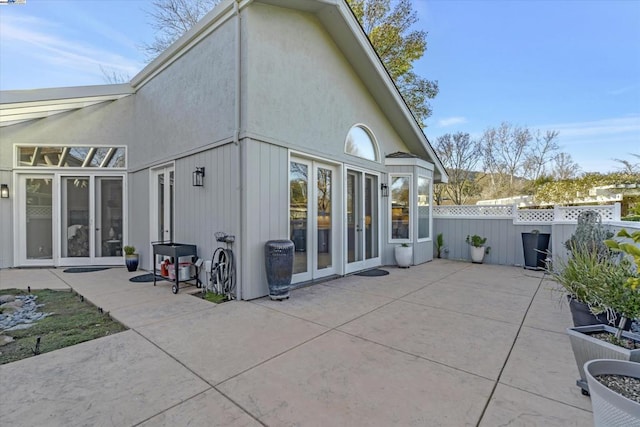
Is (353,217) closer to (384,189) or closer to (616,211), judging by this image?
(384,189)

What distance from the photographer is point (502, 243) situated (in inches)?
341

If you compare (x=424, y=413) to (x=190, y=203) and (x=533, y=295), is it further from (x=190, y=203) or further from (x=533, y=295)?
(x=190, y=203)

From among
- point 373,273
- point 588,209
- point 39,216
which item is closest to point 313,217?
point 373,273

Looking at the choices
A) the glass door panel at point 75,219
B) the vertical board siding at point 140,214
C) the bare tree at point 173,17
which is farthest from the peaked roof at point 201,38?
the bare tree at point 173,17

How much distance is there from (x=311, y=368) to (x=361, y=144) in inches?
232

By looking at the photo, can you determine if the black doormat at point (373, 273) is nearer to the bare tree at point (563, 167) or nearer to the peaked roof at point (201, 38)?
the peaked roof at point (201, 38)

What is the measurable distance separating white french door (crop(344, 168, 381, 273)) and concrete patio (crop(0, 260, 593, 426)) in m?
2.32

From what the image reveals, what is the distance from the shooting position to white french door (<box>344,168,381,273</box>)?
693 cm

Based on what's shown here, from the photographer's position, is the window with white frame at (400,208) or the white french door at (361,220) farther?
the window with white frame at (400,208)

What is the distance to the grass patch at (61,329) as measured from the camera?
122 inches

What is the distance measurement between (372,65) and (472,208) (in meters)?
5.34

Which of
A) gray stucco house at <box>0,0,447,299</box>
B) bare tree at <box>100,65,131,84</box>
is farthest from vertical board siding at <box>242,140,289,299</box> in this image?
bare tree at <box>100,65,131,84</box>

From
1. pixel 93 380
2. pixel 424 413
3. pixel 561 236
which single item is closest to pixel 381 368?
pixel 424 413

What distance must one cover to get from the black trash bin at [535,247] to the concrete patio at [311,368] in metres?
3.42
